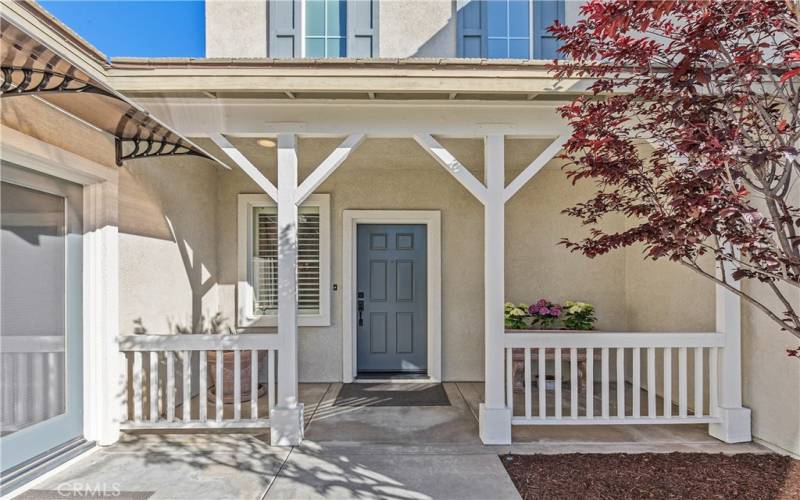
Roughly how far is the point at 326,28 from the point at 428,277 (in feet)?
9.85

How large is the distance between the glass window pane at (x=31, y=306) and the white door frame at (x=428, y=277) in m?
2.62

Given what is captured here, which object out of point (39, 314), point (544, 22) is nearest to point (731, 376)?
point (544, 22)

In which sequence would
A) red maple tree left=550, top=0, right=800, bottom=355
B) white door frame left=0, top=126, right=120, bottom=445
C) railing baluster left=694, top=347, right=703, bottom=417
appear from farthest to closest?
railing baluster left=694, top=347, right=703, bottom=417 < white door frame left=0, top=126, right=120, bottom=445 < red maple tree left=550, top=0, right=800, bottom=355

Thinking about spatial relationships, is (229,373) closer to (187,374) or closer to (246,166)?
(187,374)

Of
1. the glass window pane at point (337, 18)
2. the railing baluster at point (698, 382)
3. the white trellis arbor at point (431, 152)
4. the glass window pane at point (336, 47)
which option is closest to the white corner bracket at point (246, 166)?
the white trellis arbor at point (431, 152)

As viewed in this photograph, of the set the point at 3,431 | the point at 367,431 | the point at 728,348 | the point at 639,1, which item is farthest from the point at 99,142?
the point at 728,348

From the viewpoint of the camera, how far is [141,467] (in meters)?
2.80

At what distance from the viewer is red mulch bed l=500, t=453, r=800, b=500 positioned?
2480mm

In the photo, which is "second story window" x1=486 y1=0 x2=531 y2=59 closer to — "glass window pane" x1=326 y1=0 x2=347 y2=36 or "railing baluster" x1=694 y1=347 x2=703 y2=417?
"glass window pane" x1=326 y1=0 x2=347 y2=36

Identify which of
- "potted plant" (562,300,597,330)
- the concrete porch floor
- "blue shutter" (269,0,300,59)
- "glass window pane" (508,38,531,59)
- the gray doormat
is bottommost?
the gray doormat

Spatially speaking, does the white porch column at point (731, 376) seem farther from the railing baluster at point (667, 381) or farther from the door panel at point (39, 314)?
the door panel at point (39, 314)

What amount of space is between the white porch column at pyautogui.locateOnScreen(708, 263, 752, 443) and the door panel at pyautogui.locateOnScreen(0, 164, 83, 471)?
4882 mm

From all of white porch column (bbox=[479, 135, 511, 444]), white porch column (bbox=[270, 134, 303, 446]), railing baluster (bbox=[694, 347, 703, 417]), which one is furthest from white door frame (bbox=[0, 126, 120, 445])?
railing baluster (bbox=[694, 347, 703, 417])

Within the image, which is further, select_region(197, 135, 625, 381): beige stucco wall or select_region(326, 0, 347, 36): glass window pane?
select_region(197, 135, 625, 381): beige stucco wall
